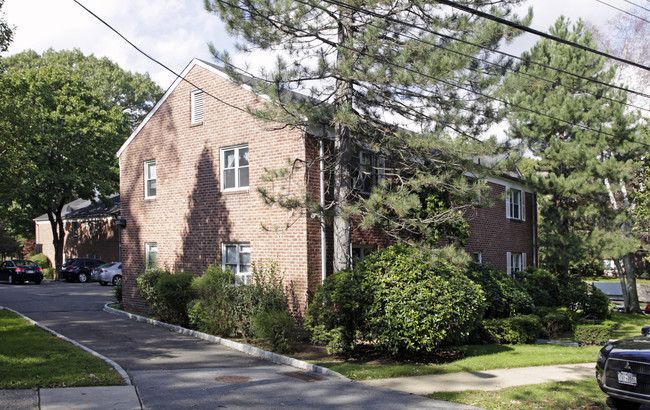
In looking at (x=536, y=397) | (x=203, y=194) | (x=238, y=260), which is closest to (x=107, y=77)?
(x=203, y=194)

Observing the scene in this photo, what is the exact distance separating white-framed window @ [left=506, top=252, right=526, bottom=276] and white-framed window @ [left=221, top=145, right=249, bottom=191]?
13331 millimetres

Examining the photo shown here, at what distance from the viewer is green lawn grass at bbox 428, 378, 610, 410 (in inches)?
339

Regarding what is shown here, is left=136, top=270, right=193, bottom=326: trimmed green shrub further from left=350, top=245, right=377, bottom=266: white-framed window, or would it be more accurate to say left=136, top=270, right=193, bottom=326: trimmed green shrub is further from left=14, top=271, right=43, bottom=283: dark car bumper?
left=14, top=271, right=43, bottom=283: dark car bumper

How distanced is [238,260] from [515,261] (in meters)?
14.5

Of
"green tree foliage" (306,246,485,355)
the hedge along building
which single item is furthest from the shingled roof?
"green tree foliage" (306,246,485,355)

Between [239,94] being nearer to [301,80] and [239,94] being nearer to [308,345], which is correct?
[301,80]

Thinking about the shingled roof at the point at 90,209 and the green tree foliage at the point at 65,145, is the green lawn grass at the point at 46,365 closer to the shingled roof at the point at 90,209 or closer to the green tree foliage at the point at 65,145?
the green tree foliage at the point at 65,145

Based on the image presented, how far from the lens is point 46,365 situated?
985 cm

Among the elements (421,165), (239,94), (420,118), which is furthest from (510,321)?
(239,94)

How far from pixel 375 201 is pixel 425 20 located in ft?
14.6

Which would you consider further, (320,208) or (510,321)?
(510,321)

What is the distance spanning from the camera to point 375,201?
1153 cm

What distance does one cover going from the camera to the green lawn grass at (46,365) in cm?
875

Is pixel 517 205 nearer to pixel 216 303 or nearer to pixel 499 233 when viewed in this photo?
pixel 499 233
